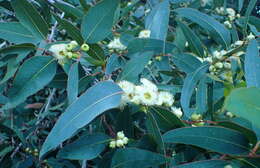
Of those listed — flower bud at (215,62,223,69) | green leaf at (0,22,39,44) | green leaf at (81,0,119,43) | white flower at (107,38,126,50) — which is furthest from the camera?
white flower at (107,38,126,50)

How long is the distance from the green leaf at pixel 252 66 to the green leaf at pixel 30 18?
2.72 ft

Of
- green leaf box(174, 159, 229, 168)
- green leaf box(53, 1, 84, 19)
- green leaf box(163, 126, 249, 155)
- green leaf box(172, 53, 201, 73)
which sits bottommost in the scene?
green leaf box(174, 159, 229, 168)

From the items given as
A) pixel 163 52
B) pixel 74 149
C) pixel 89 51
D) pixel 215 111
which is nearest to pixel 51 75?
pixel 89 51

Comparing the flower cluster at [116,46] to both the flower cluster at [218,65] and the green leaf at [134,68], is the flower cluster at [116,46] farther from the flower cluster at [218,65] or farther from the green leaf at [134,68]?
the flower cluster at [218,65]

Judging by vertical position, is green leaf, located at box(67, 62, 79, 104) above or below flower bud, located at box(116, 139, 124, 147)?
above

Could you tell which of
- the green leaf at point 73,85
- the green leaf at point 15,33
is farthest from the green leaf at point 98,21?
the green leaf at point 15,33

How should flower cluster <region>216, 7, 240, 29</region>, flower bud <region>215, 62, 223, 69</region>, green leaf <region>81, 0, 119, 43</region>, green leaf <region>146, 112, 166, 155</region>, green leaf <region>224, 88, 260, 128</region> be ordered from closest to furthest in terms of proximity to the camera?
green leaf <region>224, 88, 260, 128</region>
green leaf <region>146, 112, 166, 155</region>
green leaf <region>81, 0, 119, 43</region>
flower bud <region>215, 62, 223, 69</region>
flower cluster <region>216, 7, 240, 29</region>

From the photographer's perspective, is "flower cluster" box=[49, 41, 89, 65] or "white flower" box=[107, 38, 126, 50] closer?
"flower cluster" box=[49, 41, 89, 65]

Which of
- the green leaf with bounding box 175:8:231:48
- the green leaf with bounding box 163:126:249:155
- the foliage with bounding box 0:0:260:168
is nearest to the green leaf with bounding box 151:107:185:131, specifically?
the foliage with bounding box 0:0:260:168

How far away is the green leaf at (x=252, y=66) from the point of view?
1.18m

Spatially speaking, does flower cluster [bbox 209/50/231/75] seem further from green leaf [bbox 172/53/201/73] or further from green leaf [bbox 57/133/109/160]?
green leaf [bbox 57/133/109/160]

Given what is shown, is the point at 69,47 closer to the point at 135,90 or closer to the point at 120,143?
the point at 135,90

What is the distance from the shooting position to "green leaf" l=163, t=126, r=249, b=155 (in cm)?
107

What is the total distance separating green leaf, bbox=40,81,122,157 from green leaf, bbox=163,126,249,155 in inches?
10.0
